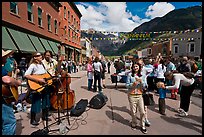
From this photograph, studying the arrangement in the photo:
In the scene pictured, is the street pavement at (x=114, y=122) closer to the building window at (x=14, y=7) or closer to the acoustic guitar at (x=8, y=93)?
the acoustic guitar at (x=8, y=93)

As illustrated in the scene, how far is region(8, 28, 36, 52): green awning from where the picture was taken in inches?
479

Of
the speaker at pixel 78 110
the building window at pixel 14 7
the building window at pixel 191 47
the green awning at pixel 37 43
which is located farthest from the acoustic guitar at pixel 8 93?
the building window at pixel 191 47

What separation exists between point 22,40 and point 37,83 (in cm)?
1080

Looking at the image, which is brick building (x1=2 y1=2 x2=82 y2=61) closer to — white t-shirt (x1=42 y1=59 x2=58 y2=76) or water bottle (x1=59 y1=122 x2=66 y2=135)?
white t-shirt (x1=42 y1=59 x2=58 y2=76)

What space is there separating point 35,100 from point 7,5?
34.9 feet

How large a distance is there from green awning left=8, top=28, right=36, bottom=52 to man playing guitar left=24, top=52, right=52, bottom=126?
9515mm

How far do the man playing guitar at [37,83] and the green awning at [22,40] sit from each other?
951 centimetres

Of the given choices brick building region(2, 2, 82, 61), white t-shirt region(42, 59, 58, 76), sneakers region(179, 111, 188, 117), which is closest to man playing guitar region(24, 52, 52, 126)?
white t-shirt region(42, 59, 58, 76)

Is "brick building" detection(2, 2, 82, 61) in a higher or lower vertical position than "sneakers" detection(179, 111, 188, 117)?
higher

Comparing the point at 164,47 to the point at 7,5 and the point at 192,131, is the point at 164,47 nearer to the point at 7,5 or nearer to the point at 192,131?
the point at 7,5

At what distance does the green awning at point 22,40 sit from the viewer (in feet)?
39.9

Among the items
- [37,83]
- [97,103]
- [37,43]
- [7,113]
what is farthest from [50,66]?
[37,43]

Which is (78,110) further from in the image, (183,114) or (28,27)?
(28,27)

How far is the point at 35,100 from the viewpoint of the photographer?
13.4 ft
